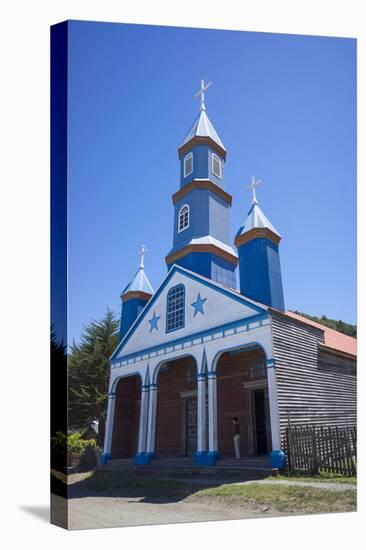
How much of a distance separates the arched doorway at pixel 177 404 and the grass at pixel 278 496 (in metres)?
2.21

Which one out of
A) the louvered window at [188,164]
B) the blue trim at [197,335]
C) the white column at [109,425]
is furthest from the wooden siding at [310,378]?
the louvered window at [188,164]

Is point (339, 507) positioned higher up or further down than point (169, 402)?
further down

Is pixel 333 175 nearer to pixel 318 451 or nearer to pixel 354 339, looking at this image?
pixel 354 339

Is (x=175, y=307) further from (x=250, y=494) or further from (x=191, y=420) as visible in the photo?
(x=250, y=494)

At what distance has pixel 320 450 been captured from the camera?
11.5m

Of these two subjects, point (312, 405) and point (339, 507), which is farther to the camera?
point (312, 405)

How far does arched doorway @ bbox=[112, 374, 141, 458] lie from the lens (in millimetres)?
12656

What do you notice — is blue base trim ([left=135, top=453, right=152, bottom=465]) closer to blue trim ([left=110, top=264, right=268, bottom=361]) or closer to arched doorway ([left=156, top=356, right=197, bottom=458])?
arched doorway ([left=156, top=356, right=197, bottom=458])

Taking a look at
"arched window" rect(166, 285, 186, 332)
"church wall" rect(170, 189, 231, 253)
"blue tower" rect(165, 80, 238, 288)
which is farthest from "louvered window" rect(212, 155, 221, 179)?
"arched window" rect(166, 285, 186, 332)

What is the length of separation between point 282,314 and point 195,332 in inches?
81.4

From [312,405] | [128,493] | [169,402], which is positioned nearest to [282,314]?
[312,405]

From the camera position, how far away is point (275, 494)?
10930 millimetres

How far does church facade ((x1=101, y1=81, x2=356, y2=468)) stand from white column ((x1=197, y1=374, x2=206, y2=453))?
21 millimetres

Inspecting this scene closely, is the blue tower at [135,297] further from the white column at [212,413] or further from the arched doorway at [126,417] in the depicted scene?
the white column at [212,413]
